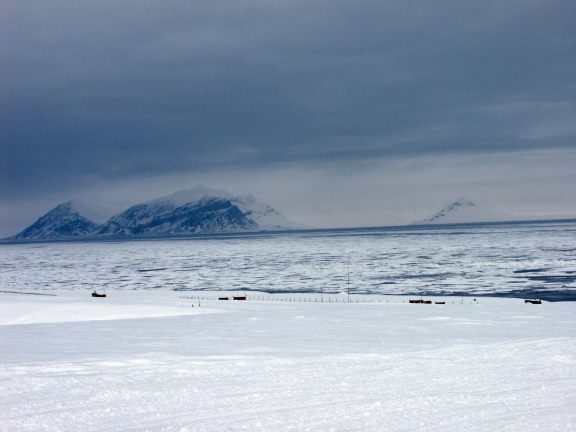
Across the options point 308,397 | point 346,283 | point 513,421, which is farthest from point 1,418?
point 346,283

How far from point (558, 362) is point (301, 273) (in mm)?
50732

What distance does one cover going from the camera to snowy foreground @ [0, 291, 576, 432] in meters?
9.92

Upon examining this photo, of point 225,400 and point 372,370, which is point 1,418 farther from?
point 372,370

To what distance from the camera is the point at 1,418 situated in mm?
10086

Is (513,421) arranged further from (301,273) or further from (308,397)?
(301,273)

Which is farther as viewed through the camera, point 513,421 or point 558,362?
point 558,362

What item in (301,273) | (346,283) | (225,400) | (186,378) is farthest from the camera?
(301,273)

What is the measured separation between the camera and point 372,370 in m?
13.7

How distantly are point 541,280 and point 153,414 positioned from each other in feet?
148

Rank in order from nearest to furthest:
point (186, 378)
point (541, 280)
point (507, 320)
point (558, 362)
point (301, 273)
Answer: point (186, 378) → point (558, 362) → point (507, 320) → point (541, 280) → point (301, 273)

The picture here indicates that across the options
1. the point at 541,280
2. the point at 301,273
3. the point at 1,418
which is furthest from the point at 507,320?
the point at 301,273

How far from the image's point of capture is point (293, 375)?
43.2 feet

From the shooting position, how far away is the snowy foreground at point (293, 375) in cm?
992

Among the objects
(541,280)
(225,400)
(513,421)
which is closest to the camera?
(513,421)
